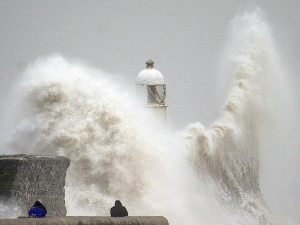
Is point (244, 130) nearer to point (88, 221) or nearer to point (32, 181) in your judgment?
point (32, 181)

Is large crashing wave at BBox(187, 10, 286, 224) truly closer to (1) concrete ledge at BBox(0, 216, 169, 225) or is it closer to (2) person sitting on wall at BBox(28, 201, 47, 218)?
(1) concrete ledge at BBox(0, 216, 169, 225)

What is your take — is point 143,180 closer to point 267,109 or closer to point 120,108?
point 120,108

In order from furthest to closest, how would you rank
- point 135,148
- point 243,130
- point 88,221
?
point 243,130 → point 135,148 → point 88,221

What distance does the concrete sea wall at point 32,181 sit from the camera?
17.4m

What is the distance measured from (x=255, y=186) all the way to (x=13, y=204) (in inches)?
885

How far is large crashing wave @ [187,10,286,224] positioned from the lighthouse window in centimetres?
270

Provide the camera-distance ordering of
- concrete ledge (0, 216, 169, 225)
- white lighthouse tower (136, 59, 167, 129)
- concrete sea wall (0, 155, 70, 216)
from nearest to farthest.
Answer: concrete ledge (0, 216, 169, 225) < concrete sea wall (0, 155, 70, 216) < white lighthouse tower (136, 59, 167, 129)

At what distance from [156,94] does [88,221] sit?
26.4 metres

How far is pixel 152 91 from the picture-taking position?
40.2 m

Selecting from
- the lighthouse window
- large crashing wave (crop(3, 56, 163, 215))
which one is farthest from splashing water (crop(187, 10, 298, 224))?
large crashing wave (crop(3, 56, 163, 215))

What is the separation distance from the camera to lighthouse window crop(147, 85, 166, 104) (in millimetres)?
39844

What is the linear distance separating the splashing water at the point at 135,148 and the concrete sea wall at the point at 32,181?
5111 mm

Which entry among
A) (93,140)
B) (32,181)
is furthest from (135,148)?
(32,181)

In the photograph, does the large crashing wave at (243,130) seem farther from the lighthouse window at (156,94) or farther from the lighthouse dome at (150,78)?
the lighthouse dome at (150,78)
